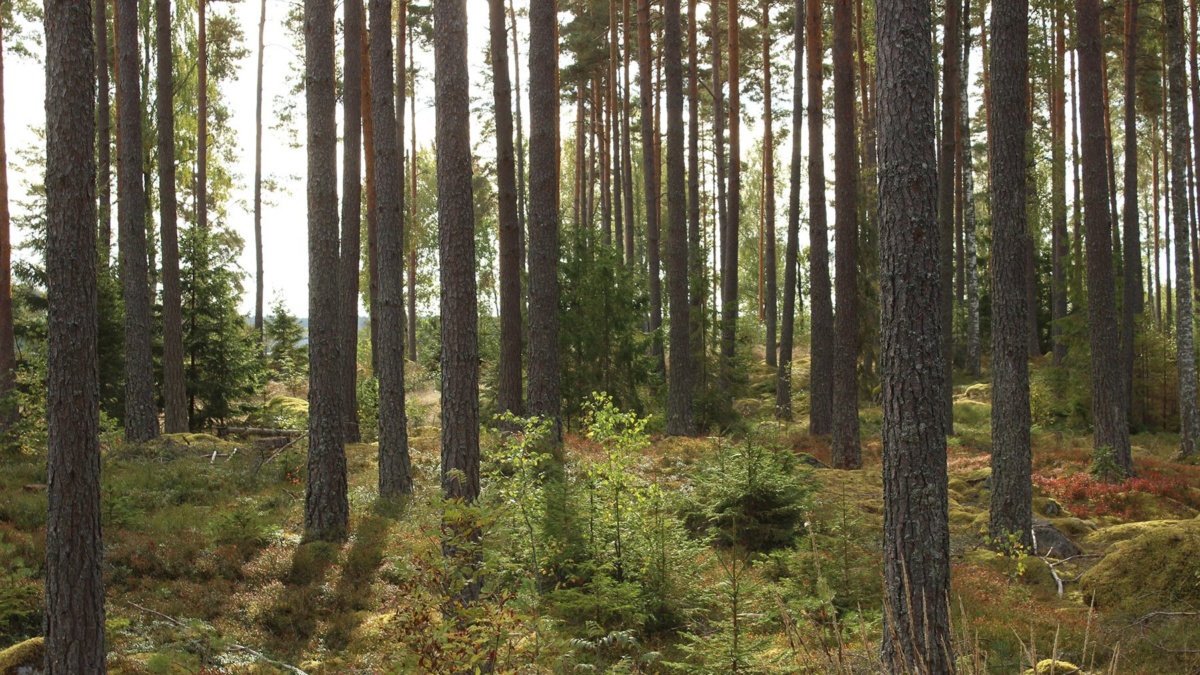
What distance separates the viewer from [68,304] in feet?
17.8

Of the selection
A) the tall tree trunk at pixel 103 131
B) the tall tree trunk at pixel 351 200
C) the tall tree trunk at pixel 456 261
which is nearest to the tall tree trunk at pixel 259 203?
the tall tree trunk at pixel 103 131

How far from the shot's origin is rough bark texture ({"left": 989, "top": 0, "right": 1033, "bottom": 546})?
30.9 feet

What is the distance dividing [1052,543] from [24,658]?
1005cm

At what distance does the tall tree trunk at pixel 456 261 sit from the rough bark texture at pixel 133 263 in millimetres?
8652

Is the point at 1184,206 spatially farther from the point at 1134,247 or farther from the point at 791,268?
the point at 791,268

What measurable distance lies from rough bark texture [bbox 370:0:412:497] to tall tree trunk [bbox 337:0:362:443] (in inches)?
81.2

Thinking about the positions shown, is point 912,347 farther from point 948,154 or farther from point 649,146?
point 948,154

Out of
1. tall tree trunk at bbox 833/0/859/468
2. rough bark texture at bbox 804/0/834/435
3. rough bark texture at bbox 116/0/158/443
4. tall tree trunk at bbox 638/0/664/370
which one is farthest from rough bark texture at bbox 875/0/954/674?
rough bark texture at bbox 116/0/158/443

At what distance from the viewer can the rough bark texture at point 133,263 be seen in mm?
14242

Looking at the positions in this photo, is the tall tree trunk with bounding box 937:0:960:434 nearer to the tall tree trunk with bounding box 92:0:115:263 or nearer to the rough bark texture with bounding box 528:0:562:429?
the rough bark texture with bounding box 528:0:562:429

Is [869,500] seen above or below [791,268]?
below

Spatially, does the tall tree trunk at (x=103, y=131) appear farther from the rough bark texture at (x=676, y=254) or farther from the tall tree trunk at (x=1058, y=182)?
the tall tree trunk at (x=1058, y=182)

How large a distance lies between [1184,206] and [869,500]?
9.81 metres

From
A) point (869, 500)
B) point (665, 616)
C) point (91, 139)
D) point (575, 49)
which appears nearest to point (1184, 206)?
point (869, 500)
